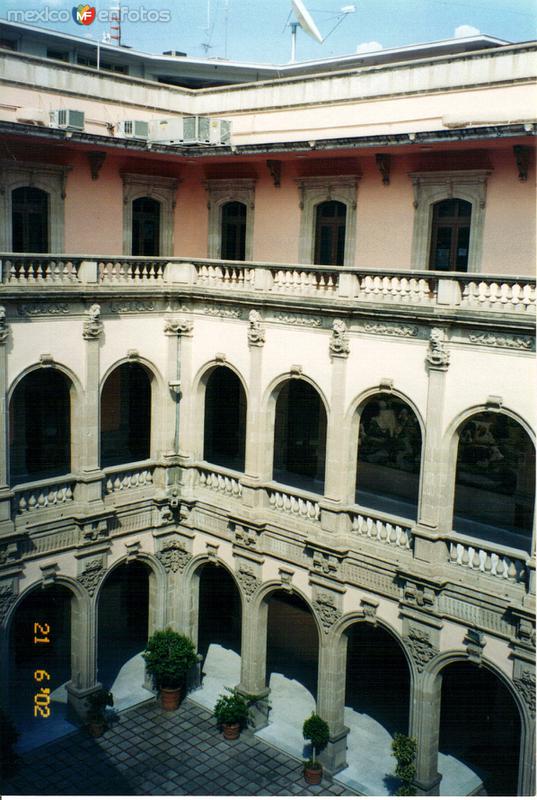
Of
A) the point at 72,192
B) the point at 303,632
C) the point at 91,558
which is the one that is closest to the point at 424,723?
the point at 303,632

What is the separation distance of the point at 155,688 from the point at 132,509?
→ 5.29 metres

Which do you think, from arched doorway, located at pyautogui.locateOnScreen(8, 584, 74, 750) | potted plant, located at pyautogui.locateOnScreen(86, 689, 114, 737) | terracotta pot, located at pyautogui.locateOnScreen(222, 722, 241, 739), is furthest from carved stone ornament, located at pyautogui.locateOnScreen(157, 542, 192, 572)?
terracotta pot, located at pyautogui.locateOnScreen(222, 722, 241, 739)

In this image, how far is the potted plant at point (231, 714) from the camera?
22.7m

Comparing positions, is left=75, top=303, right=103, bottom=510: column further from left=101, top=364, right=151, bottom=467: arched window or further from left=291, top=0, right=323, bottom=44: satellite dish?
left=291, top=0, right=323, bottom=44: satellite dish

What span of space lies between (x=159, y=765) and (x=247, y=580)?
5.00 m

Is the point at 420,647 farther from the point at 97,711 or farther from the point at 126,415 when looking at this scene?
the point at 126,415

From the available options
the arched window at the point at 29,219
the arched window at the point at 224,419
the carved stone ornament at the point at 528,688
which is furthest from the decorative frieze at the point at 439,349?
the arched window at the point at 29,219

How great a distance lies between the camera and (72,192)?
23672 mm

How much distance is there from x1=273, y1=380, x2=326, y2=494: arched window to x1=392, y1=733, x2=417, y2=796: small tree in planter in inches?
294

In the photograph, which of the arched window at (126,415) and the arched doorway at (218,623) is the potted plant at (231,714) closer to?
the arched doorway at (218,623)

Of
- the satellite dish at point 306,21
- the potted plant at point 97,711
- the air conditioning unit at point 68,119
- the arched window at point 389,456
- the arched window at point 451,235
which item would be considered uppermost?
the satellite dish at point 306,21

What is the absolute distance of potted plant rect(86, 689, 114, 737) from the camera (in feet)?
74.7

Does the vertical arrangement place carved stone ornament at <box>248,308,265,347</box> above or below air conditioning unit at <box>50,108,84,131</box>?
below

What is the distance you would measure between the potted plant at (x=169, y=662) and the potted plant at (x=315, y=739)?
13.8 ft
